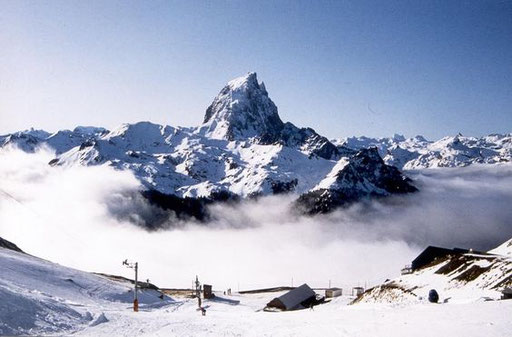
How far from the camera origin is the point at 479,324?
72.7 feet

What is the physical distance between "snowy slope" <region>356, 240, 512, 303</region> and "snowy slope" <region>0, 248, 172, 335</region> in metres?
28.4

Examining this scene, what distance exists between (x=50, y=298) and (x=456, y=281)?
37255mm

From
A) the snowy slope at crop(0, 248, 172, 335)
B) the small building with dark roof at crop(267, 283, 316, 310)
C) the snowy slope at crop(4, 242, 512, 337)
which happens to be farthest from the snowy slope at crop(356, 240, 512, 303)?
the snowy slope at crop(0, 248, 172, 335)

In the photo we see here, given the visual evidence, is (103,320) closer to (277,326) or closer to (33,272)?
(277,326)

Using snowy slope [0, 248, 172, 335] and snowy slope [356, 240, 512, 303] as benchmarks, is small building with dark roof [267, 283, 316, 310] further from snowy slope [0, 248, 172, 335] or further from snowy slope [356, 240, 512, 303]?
snowy slope [356, 240, 512, 303]

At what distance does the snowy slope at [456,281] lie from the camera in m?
38.3

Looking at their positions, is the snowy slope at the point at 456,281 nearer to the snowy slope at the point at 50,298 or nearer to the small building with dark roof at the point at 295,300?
the small building with dark roof at the point at 295,300

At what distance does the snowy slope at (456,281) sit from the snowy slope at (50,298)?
28.4 meters

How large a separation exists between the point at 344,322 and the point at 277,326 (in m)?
4.17

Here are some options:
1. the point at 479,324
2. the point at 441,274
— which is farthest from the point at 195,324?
the point at 441,274

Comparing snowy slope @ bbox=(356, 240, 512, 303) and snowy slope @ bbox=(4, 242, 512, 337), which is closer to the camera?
snowy slope @ bbox=(4, 242, 512, 337)

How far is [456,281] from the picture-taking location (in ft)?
149

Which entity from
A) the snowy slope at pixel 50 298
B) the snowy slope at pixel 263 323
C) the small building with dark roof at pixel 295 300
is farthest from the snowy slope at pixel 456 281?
the snowy slope at pixel 50 298

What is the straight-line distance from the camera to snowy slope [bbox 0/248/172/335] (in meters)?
26.4
